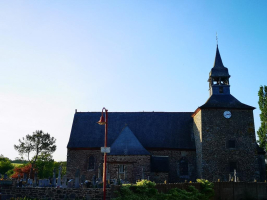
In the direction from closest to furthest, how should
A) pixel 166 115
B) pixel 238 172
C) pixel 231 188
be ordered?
1. pixel 231 188
2. pixel 238 172
3. pixel 166 115

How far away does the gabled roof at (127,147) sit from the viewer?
981 inches

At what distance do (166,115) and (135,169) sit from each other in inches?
346

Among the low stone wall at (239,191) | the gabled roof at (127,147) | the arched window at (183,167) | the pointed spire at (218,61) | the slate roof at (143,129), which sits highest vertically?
the pointed spire at (218,61)

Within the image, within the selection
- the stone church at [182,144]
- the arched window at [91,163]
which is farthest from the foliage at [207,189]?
the arched window at [91,163]

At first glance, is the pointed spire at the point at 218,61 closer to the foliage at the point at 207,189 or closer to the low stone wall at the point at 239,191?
the low stone wall at the point at 239,191

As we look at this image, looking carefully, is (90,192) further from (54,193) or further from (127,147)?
(127,147)

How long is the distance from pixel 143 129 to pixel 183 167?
600cm

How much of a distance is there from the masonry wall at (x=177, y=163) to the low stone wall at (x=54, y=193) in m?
13.1

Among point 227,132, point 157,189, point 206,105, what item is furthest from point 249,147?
point 157,189

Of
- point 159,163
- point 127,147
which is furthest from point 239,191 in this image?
point 127,147

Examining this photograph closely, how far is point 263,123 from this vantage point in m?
Result: 28.9

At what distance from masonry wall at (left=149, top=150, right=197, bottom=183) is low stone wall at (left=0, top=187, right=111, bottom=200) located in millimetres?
13076

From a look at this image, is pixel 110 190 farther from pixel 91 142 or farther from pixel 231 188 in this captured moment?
pixel 91 142

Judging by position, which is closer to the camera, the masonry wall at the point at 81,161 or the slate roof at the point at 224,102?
the slate roof at the point at 224,102
